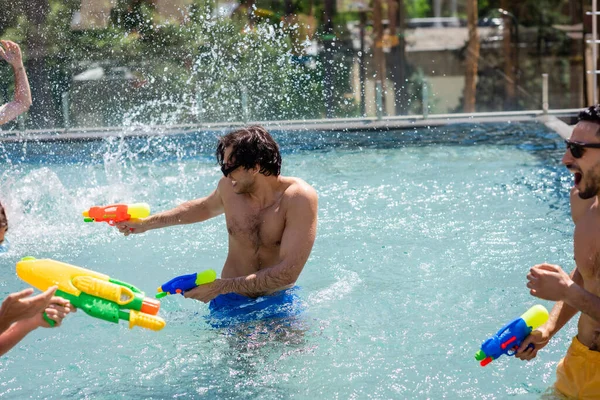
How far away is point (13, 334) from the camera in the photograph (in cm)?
308

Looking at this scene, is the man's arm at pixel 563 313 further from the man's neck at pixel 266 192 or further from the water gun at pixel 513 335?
the man's neck at pixel 266 192

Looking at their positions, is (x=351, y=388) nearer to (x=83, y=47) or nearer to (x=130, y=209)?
(x=130, y=209)

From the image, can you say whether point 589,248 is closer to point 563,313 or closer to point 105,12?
point 563,313

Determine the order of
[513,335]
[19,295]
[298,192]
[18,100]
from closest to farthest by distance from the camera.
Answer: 1. [19,295]
2. [513,335]
3. [298,192]
4. [18,100]

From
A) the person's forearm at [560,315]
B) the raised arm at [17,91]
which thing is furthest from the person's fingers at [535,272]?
the raised arm at [17,91]

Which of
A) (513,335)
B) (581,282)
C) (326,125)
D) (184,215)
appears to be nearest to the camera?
(513,335)

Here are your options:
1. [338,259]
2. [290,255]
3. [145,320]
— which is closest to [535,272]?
[145,320]

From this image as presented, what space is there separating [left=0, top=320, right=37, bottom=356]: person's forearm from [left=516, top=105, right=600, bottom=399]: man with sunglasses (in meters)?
1.81

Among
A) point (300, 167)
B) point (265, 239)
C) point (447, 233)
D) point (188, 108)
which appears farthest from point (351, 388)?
point (188, 108)

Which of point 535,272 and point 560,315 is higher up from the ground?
point 535,272

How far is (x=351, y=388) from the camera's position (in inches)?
162

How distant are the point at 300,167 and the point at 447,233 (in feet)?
9.84

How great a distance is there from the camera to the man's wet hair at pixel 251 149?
14.0 feet

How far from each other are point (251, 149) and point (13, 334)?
161 cm
